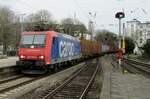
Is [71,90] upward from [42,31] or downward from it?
downward

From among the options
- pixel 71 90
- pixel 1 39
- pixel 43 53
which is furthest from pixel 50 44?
pixel 1 39

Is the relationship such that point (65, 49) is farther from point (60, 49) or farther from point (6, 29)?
point (6, 29)

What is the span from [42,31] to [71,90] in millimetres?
8573

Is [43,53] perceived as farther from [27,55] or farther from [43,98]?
[43,98]

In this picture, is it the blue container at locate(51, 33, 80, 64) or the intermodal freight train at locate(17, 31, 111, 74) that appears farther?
the blue container at locate(51, 33, 80, 64)

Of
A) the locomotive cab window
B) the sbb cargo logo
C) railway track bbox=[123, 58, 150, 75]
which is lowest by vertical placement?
railway track bbox=[123, 58, 150, 75]

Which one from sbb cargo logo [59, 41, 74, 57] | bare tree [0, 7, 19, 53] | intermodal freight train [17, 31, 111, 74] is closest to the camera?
intermodal freight train [17, 31, 111, 74]

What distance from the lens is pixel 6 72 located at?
2158 centimetres

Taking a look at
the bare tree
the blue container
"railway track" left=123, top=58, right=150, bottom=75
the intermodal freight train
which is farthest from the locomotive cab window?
the bare tree

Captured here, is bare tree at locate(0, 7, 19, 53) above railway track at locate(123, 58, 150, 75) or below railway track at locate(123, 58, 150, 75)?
above

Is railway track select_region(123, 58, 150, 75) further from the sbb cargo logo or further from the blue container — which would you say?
the blue container

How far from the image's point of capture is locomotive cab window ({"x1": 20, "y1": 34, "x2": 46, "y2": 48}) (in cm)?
2249

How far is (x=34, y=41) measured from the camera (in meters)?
22.8

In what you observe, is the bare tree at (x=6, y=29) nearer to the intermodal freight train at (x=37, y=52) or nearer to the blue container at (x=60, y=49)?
the blue container at (x=60, y=49)
